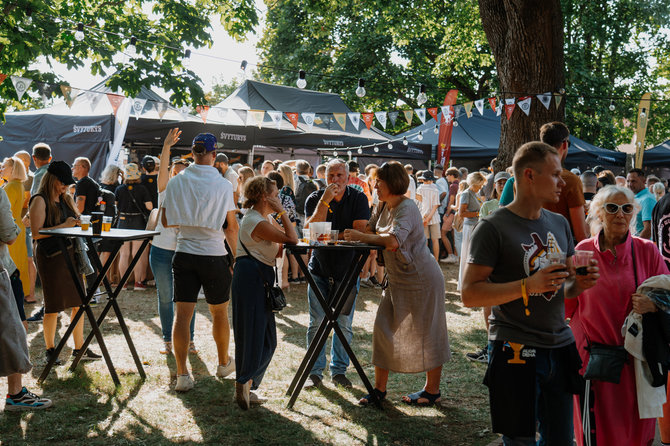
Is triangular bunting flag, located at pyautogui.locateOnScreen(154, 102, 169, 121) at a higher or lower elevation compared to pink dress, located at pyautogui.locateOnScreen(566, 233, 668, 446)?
higher

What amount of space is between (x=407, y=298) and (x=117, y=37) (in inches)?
288

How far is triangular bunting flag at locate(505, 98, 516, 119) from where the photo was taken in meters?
8.18

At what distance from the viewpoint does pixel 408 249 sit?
443 cm

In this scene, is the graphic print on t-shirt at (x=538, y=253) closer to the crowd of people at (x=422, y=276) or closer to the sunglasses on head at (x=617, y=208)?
the crowd of people at (x=422, y=276)

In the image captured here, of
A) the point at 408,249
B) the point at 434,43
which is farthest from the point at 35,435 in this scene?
the point at 434,43

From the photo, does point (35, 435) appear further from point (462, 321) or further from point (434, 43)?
point (434, 43)

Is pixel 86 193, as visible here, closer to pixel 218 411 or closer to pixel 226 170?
pixel 226 170

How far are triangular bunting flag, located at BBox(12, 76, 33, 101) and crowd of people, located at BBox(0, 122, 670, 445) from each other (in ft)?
5.08

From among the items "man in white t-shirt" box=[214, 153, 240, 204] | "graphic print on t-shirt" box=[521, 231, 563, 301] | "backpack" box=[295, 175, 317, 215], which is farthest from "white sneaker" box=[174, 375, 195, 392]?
"backpack" box=[295, 175, 317, 215]

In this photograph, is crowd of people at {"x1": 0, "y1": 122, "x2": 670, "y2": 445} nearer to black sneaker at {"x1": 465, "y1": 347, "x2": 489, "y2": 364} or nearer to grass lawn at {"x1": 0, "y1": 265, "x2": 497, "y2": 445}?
black sneaker at {"x1": 465, "y1": 347, "x2": 489, "y2": 364}

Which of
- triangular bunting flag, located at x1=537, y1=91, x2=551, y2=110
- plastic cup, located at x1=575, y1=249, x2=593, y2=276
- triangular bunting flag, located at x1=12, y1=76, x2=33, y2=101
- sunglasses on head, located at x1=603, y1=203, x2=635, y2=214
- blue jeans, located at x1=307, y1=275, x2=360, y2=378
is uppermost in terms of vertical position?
triangular bunting flag, located at x1=537, y1=91, x2=551, y2=110

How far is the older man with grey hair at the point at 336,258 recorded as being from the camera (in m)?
5.00

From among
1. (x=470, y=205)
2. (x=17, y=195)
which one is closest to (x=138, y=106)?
(x=17, y=195)

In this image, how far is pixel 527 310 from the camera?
261 centimetres
